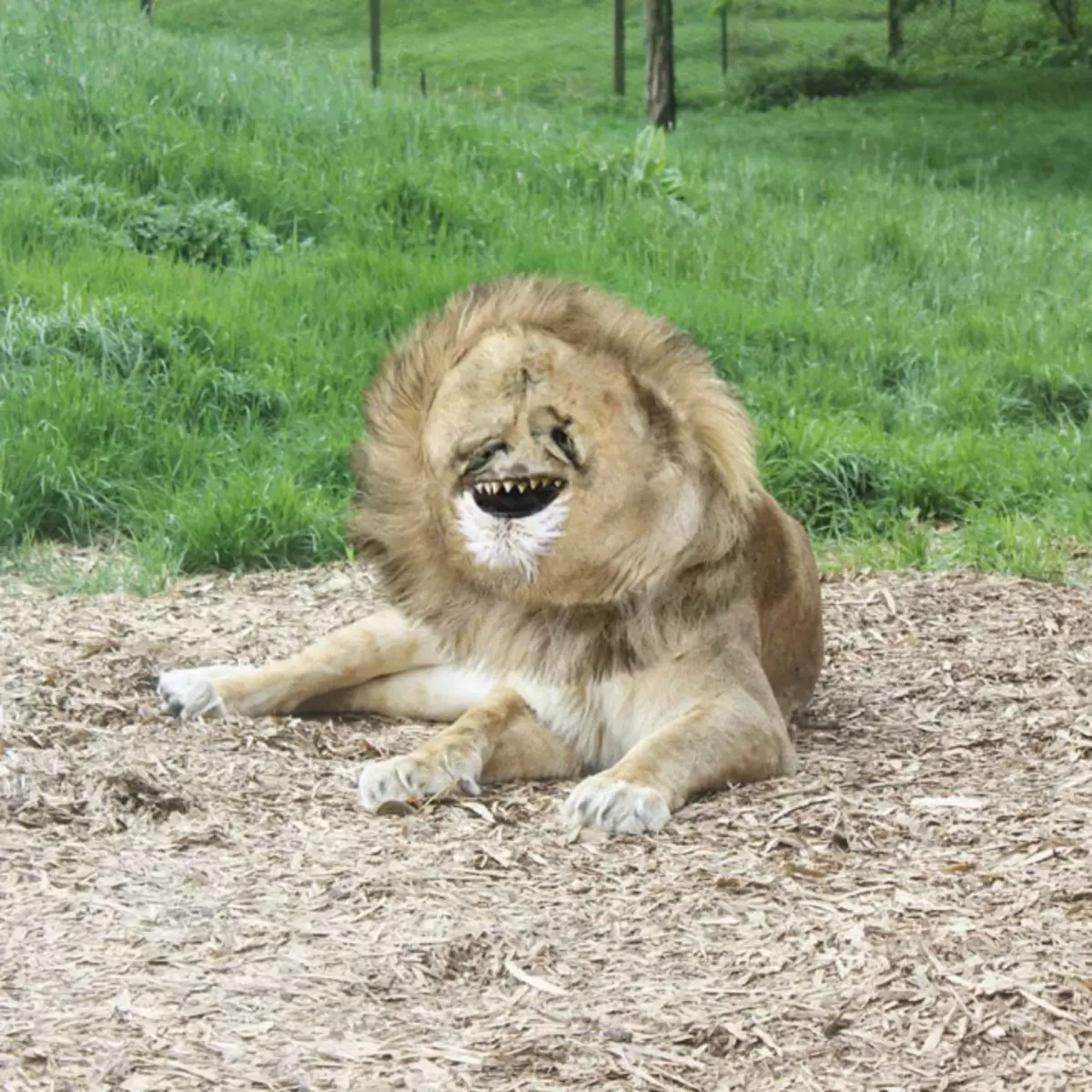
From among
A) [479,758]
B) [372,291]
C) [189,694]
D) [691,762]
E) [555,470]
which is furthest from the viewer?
[372,291]

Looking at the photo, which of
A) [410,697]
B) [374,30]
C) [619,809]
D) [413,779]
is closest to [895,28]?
[374,30]

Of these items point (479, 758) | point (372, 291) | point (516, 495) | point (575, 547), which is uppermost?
point (516, 495)

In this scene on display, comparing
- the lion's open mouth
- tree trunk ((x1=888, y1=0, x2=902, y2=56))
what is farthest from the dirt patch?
tree trunk ((x1=888, y1=0, x2=902, y2=56))

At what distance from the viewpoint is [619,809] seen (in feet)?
11.3

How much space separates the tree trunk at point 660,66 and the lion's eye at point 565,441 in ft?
46.1

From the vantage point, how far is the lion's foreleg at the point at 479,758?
3.67 m

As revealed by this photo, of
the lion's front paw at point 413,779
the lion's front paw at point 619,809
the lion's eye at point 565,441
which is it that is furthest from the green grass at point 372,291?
the lion's eye at point 565,441

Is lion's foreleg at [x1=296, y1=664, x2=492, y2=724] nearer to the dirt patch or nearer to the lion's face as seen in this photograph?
the dirt patch

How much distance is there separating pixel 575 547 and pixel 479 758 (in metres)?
0.68

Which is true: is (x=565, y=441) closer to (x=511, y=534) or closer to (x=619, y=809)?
(x=511, y=534)

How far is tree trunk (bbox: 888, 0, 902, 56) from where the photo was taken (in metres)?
25.6

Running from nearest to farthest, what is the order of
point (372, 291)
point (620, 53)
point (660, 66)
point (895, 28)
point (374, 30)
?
1. point (372, 291)
2. point (660, 66)
3. point (374, 30)
4. point (620, 53)
5. point (895, 28)

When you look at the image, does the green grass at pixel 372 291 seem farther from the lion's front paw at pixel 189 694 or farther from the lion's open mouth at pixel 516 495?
the lion's open mouth at pixel 516 495

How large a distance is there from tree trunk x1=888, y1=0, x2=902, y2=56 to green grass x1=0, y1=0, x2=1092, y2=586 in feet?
42.4
